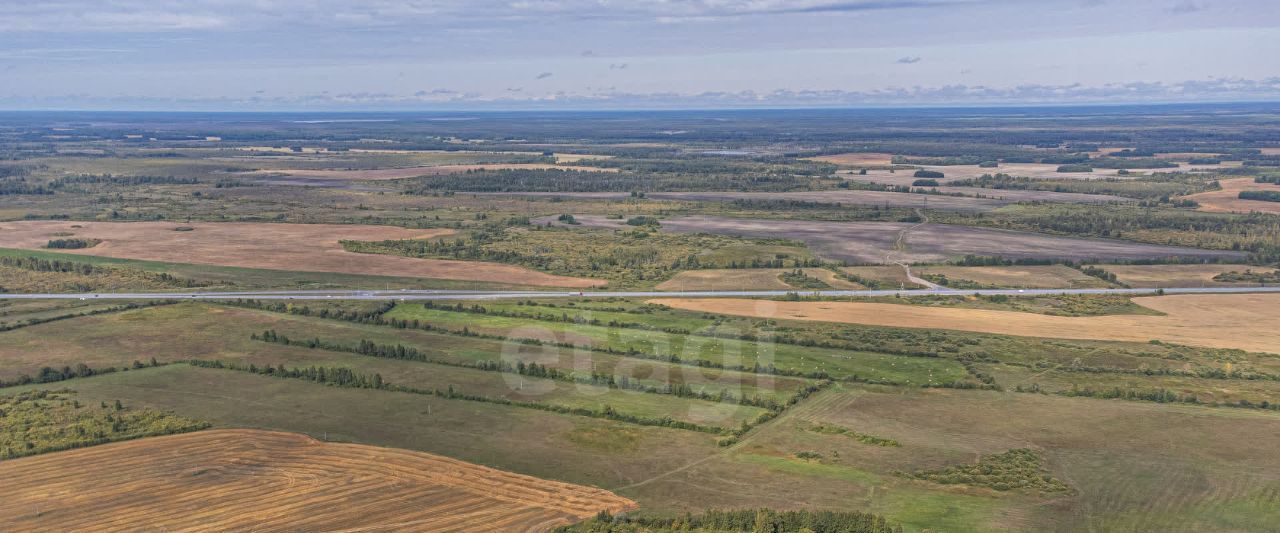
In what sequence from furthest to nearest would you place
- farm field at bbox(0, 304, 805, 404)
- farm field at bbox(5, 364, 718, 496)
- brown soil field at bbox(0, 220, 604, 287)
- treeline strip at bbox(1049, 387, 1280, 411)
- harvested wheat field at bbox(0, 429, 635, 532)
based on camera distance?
1. brown soil field at bbox(0, 220, 604, 287)
2. farm field at bbox(0, 304, 805, 404)
3. treeline strip at bbox(1049, 387, 1280, 411)
4. farm field at bbox(5, 364, 718, 496)
5. harvested wheat field at bbox(0, 429, 635, 532)

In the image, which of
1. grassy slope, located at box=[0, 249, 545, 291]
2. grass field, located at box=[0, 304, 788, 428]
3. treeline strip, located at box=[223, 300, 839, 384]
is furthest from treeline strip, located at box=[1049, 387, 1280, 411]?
grassy slope, located at box=[0, 249, 545, 291]

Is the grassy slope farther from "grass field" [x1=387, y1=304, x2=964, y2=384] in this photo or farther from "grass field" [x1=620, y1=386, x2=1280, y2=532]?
"grass field" [x1=620, y1=386, x2=1280, y2=532]

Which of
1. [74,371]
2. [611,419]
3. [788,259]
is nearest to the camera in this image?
[611,419]

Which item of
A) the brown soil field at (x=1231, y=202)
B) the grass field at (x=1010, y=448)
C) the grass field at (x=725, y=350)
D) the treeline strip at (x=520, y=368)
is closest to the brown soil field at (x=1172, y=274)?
the grass field at (x=725, y=350)

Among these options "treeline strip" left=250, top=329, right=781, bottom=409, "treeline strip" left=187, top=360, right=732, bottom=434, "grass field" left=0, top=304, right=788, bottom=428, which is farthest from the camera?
"treeline strip" left=250, top=329, right=781, bottom=409

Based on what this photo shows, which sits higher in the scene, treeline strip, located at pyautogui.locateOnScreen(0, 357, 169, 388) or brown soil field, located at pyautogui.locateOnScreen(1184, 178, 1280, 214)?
brown soil field, located at pyautogui.locateOnScreen(1184, 178, 1280, 214)

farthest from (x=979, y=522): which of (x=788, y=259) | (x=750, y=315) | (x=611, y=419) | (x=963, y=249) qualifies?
(x=963, y=249)

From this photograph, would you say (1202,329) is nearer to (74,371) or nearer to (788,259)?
(788,259)
